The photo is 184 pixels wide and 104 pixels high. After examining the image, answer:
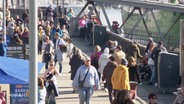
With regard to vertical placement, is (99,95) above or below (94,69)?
below

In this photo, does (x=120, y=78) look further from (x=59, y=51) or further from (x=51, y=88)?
(x=59, y=51)

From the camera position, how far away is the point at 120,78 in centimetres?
1697

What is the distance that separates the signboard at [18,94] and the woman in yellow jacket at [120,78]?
2.76 m

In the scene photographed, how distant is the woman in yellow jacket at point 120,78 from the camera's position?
666 inches

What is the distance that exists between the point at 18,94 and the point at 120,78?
2.86 m

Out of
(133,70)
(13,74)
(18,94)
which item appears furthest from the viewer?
(133,70)

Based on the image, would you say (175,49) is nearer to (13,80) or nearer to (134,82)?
(134,82)

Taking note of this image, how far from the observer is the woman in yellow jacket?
1692 cm

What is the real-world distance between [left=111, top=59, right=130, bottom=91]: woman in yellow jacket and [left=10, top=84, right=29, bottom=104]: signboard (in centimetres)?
276

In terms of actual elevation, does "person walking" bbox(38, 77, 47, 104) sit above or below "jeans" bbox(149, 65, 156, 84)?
above

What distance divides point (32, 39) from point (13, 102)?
22.6ft

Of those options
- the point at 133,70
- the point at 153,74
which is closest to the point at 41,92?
the point at 133,70

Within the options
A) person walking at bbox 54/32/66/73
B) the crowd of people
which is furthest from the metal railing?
person walking at bbox 54/32/66/73

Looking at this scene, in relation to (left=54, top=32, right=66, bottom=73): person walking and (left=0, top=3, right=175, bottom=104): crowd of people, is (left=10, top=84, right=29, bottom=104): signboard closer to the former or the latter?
(left=0, top=3, right=175, bottom=104): crowd of people
